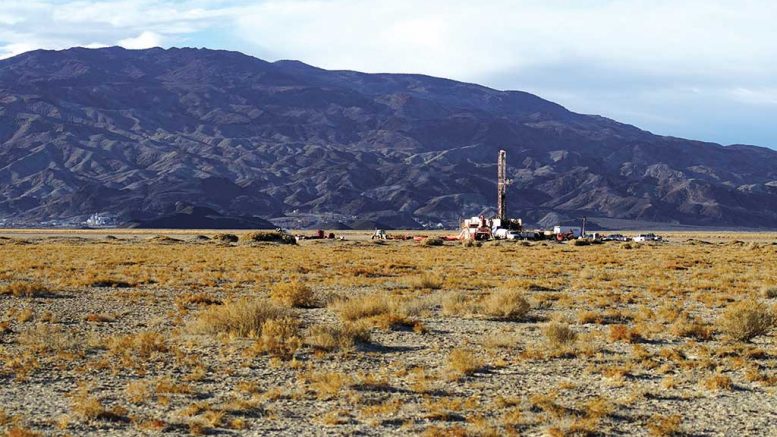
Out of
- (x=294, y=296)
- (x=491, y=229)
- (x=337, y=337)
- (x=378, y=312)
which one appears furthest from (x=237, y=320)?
(x=491, y=229)

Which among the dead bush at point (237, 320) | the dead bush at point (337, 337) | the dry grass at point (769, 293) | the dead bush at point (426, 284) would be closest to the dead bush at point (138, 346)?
the dead bush at point (237, 320)

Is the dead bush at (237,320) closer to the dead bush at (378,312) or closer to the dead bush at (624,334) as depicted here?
the dead bush at (378,312)

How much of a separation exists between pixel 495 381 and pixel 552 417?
96.6 inches

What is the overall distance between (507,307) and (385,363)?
7088 mm

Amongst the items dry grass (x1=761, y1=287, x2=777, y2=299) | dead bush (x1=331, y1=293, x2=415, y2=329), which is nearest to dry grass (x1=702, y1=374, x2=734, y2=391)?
dead bush (x1=331, y1=293, x2=415, y2=329)

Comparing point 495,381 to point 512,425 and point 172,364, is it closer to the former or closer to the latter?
point 512,425

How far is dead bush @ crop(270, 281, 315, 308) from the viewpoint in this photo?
25.6m

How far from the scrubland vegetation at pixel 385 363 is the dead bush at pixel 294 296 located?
0.17ft

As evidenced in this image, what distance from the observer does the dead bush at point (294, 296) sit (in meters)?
25.6

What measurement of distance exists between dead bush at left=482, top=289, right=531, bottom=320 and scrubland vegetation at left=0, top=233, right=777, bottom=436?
51 mm

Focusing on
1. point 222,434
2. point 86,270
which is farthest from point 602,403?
point 86,270

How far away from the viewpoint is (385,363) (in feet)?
54.8

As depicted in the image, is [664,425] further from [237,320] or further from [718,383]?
[237,320]

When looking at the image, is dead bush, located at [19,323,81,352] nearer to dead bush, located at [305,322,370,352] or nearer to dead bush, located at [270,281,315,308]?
dead bush, located at [305,322,370,352]
